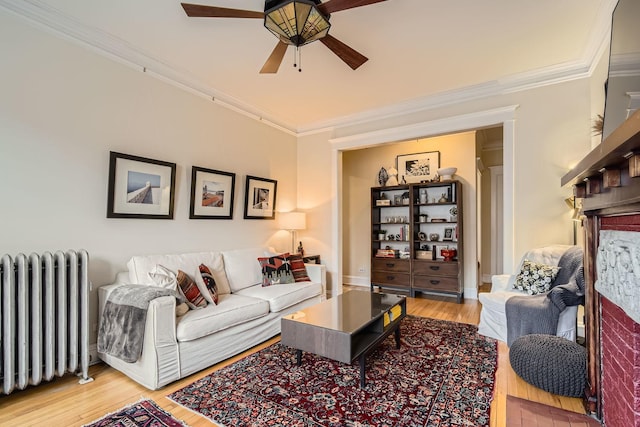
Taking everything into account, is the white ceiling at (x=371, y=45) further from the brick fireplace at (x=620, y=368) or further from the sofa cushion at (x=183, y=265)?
the brick fireplace at (x=620, y=368)

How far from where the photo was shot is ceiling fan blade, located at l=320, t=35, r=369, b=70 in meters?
2.17

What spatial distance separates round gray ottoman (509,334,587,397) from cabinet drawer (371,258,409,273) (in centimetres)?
268

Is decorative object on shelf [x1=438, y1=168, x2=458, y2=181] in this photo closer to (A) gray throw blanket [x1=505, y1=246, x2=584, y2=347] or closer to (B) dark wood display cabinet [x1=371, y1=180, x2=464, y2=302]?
(B) dark wood display cabinet [x1=371, y1=180, x2=464, y2=302]

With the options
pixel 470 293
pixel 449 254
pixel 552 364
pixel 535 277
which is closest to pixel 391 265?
pixel 449 254

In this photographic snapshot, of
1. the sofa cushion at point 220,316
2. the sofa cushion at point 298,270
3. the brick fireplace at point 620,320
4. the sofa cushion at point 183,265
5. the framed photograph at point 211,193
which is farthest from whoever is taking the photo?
the sofa cushion at point 298,270

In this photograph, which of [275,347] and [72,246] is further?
[275,347]

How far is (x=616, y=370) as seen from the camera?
137 cm

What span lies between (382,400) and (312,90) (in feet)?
10.7

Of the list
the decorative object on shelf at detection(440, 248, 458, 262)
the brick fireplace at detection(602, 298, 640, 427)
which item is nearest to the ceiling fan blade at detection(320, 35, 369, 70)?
the brick fireplace at detection(602, 298, 640, 427)

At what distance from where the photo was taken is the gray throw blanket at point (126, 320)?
2.13 metres

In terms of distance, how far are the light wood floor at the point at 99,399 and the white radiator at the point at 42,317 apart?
9cm

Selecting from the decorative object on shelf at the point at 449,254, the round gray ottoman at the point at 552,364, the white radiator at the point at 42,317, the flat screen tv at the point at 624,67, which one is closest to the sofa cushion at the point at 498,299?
the round gray ottoman at the point at 552,364

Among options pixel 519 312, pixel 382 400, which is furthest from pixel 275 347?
pixel 519 312

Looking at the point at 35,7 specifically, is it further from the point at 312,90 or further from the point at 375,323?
the point at 375,323
